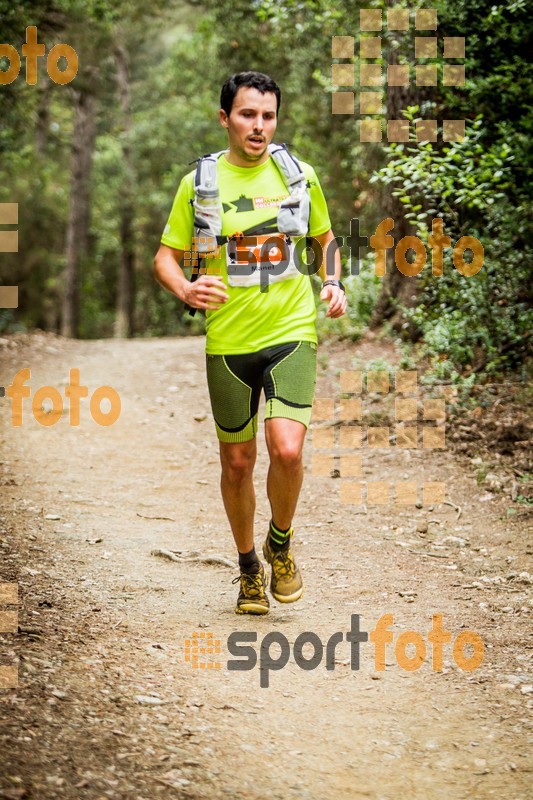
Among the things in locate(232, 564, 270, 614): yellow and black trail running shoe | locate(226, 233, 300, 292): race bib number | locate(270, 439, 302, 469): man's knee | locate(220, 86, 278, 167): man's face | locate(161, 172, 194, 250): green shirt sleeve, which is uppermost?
locate(220, 86, 278, 167): man's face

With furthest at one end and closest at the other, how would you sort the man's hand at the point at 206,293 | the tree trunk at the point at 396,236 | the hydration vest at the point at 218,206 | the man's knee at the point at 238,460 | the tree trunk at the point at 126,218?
1. the tree trunk at the point at 126,218
2. the tree trunk at the point at 396,236
3. the man's knee at the point at 238,460
4. the hydration vest at the point at 218,206
5. the man's hand at the point at 206,293

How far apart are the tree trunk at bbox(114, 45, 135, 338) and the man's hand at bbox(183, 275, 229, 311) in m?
22.3

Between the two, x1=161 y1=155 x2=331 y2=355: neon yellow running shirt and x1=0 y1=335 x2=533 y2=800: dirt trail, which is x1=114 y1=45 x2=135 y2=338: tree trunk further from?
x1=161 y1=155 x2=331 y2=355: neon yellow running shirt

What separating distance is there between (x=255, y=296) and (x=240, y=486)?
96cm

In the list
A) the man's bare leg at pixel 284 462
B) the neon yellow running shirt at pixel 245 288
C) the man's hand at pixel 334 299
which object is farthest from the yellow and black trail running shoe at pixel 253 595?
the man's hand at pixel 334 299

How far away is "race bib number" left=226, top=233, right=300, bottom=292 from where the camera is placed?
3.96 metres

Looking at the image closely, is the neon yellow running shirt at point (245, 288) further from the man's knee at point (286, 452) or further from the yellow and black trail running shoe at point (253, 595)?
the yellow and black trail running shoe at point (253, 595)

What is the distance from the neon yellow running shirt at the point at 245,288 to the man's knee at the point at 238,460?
0.48 m

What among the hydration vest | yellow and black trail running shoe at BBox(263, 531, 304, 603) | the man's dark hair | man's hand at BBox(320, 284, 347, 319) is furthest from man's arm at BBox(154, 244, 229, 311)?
yellow and black trail running shoe at BBox(263, 531, 304, 603)

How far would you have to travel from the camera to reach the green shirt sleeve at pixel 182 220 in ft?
13.1

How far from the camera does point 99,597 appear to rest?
457 centimetres

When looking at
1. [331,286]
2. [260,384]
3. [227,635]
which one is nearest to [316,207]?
[331,286]

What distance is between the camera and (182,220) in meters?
4.00

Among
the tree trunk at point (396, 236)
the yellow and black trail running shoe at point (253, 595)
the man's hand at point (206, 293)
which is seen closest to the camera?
the man's hand at point (206, 293)
